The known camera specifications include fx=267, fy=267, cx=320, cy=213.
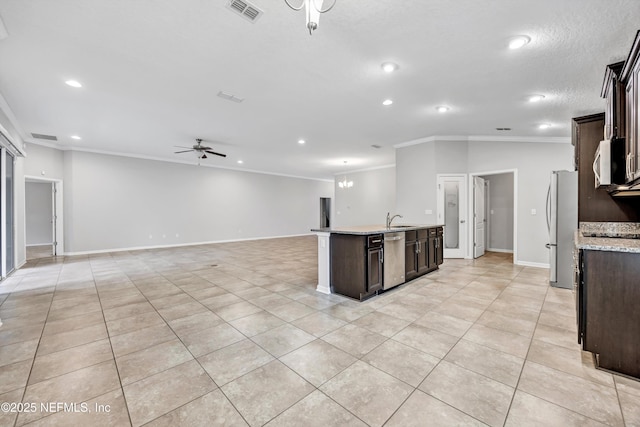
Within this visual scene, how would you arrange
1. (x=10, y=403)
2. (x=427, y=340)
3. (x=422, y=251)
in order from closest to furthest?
(x=10, y=403), (x=427, y=340), (x=422, y=251)

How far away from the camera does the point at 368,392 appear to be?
1791 millimetres

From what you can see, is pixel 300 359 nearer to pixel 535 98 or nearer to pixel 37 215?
pixel 535 98

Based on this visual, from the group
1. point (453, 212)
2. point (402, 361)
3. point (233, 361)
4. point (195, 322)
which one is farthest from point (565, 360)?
point (453, 212)

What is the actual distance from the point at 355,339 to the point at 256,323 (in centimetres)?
109

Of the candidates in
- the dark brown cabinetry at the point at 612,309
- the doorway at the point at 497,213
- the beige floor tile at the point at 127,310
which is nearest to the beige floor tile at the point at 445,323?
the dark brown cabinetry at the point at 612,309

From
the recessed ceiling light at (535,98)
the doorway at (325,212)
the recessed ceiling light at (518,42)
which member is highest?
the recessed ceiling light at (518,42)

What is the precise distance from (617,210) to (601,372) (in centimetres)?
207

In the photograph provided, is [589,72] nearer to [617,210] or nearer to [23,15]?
[617,210]

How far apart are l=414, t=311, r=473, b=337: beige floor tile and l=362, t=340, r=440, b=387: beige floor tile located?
0.57m

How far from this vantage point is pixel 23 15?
7.79 ft

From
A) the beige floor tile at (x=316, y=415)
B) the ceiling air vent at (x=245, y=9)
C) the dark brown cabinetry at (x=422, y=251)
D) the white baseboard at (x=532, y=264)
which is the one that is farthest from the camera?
the white baseboard at (x=532, y=264)

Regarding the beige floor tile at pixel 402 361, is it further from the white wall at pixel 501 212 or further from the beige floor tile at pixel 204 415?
the white wall at pixel 501 212

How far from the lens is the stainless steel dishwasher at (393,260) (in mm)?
3877

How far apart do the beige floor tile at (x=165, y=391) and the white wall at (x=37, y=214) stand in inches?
455
